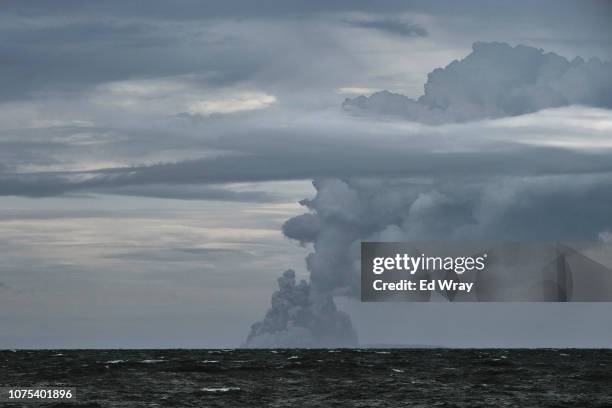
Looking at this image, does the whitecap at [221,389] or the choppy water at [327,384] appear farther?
the whitecap at [221,389]

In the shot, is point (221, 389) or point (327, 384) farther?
point (327, 384)

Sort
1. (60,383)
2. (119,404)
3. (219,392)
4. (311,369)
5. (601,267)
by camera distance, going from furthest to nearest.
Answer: (311,369) → (601,267) → (60,383) → (219,392) → (119,404)

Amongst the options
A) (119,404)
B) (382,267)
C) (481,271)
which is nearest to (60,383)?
(119,404)

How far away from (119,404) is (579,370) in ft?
198

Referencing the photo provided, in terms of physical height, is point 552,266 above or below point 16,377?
above

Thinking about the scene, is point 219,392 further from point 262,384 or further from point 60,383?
point 60,383

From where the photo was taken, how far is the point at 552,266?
311 feet

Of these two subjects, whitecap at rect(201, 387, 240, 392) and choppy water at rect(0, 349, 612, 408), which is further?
whitecap at rect(201, 387, 240, 392)

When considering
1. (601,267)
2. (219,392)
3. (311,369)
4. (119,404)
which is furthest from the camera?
(311,369)

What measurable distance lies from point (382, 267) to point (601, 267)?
989 inches

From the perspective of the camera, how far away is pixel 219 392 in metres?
76.9

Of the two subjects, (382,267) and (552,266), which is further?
(552,266)

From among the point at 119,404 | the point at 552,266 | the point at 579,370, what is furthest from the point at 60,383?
the point at 579,370

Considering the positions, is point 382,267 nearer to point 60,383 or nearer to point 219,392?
point 219,392
